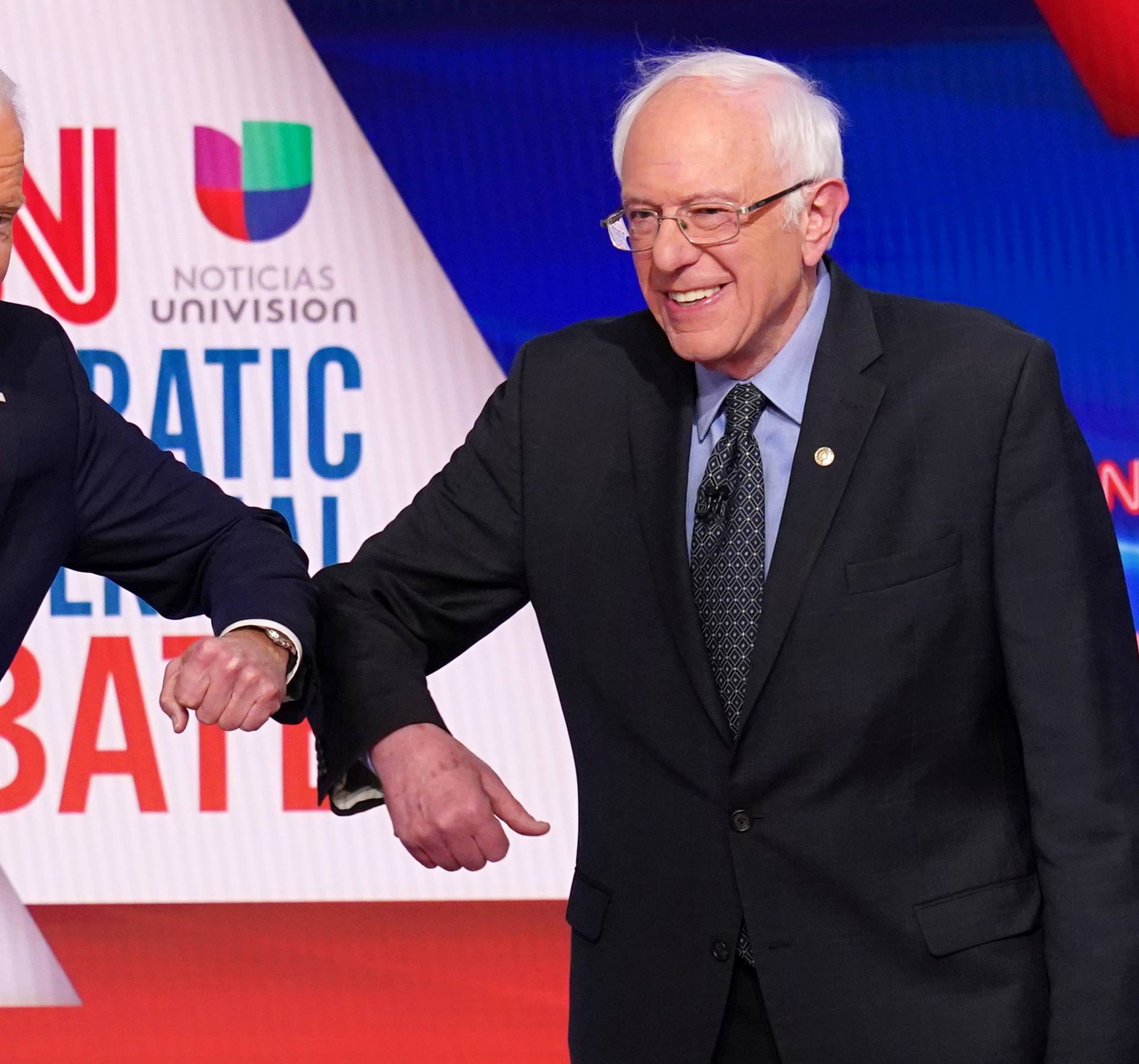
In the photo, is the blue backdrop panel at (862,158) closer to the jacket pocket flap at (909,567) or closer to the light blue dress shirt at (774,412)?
the light blue dress shirt at (774,412)

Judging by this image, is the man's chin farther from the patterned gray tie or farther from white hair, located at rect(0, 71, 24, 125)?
white hair, located at rect(0, 71, 24, 125)

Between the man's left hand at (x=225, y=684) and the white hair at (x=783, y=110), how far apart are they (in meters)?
0.66

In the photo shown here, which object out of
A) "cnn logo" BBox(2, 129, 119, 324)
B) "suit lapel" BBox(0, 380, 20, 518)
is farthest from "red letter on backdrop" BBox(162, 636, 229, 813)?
"suit lapel" BBox(0, 380, 20, 518)

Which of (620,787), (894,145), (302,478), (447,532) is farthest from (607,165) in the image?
(620,787)

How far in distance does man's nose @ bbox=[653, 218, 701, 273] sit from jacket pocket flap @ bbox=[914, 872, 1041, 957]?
71 cm

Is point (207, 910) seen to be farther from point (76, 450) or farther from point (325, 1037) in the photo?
point (76, 450)

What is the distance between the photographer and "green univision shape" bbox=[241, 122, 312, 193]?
345cm

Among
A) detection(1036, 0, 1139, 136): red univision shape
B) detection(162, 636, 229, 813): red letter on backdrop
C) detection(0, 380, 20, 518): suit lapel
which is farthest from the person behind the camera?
detection(162, 636, 229, 813): red letter on backdrop

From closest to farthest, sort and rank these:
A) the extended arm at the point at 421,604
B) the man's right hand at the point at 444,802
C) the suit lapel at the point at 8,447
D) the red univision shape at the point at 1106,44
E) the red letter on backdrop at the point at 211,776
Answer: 1. the man's right hand at the point at 444,802
2. the extended arm at the point at 421,604
3. the suit lapel at the point at 8,447
4. the red univision shape at the point at 1106,44
5. the red letter on backdrop at the point at 211,776

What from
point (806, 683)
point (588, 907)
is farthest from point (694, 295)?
point (588, 907)

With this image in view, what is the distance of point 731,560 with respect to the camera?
1.64m

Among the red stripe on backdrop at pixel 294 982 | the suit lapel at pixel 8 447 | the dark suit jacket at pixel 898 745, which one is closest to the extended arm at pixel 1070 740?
the dark suit jacket at pixel 898 745

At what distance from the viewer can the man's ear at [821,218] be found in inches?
69.2

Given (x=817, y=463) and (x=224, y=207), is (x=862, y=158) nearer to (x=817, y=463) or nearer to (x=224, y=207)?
(x=224, y=207)
